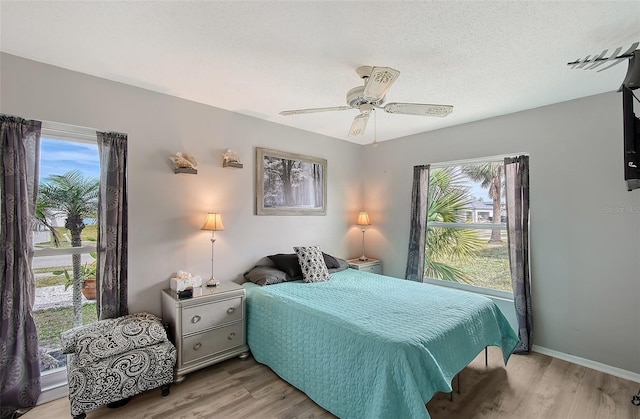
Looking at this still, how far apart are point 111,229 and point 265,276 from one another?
1.43 meters

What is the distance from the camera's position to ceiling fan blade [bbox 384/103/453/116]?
2.06 m

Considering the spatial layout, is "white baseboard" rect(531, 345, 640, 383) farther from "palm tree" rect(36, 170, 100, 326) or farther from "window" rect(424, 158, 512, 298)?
"palm tree" rect(36, 170, 100, 326)

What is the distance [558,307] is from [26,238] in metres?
4.62

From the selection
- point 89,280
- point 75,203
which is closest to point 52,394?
point 89,280

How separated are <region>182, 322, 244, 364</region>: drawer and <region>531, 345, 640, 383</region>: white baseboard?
303cm

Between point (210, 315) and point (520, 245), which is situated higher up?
point (520, 245)

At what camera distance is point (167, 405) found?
6.83 ft

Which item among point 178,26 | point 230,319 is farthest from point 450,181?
point 178,26

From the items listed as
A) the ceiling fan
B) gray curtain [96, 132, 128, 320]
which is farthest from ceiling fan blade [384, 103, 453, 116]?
gray curtain [96, 132, 128, 320]

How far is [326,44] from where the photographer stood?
1867mm

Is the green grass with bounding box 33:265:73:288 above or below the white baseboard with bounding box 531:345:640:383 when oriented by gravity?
above

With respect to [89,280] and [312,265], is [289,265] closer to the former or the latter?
[312,265]

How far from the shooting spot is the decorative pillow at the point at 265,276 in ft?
9.77

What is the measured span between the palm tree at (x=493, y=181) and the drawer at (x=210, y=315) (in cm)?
299
